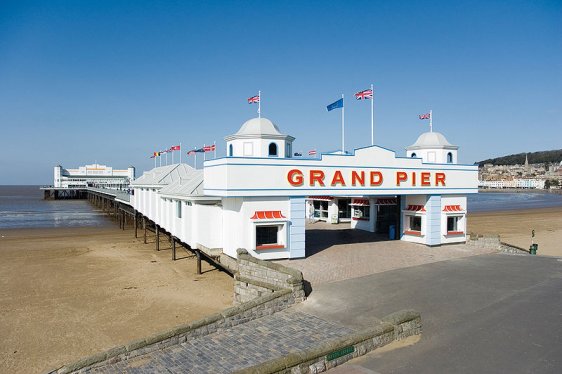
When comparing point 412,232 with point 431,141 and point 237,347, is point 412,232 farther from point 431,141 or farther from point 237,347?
point 237,347

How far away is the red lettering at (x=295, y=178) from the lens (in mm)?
18969

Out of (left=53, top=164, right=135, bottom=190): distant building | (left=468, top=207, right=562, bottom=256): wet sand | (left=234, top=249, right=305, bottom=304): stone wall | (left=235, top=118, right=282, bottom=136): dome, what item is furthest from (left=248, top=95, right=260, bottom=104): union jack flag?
(left=53, top=164, right=135, bottom=190): distant building

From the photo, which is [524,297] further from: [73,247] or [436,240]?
[73,247]

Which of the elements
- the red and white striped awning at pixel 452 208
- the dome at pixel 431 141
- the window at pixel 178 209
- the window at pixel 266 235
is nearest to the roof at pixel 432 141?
the dome at pixel 431 141

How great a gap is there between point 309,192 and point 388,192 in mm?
4688

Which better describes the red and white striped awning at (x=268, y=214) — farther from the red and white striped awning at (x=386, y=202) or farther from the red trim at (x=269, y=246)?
the red and white striped awning at (x=386, y=202)

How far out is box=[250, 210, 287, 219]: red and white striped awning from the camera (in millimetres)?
18453

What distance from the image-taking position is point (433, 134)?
25781 millimetres

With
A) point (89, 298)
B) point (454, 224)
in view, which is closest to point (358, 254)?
point (454, 224)

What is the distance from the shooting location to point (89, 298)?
19688mm

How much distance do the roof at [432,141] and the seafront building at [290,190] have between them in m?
0.06

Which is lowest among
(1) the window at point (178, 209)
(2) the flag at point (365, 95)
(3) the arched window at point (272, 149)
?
(1) the window at point (178, 209)

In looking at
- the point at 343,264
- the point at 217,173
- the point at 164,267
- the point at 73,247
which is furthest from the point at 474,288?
the point at 73,247

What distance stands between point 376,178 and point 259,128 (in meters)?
6.30
